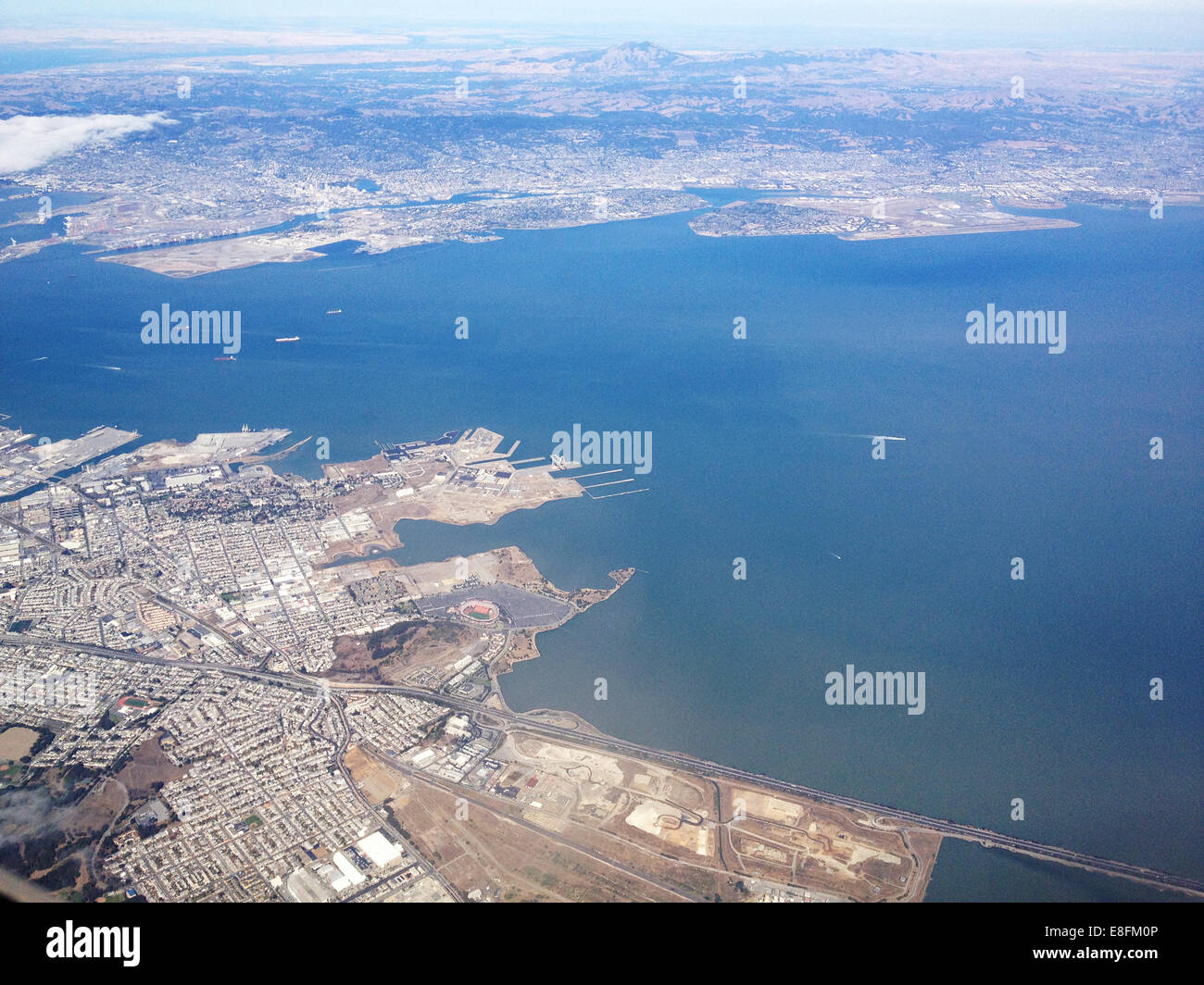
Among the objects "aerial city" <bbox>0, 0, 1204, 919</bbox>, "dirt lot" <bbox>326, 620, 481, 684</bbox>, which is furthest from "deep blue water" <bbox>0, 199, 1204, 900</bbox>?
"dirt lot" <bbox>326, 620, 481, 684</bbox>

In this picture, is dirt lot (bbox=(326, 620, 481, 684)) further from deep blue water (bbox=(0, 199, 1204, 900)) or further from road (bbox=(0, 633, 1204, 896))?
deep blue water (bbox=(0, 199, 1204, 900))

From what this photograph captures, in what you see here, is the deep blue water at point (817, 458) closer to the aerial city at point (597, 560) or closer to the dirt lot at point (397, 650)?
the aerial city at point (597, 560)

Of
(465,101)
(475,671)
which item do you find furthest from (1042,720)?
(465,101)

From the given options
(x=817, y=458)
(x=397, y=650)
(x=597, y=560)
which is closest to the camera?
(x=397, y=650)

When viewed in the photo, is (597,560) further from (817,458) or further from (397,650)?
(817,458)

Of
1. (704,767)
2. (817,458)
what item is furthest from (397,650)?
(817,458)

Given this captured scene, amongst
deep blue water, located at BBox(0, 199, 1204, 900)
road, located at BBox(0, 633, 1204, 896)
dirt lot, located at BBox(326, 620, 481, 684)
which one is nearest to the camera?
road, located at BBox(0, 633, 1204, 896)

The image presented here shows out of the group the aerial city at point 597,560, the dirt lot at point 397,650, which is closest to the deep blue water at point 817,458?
the aerial city at point 597,560
